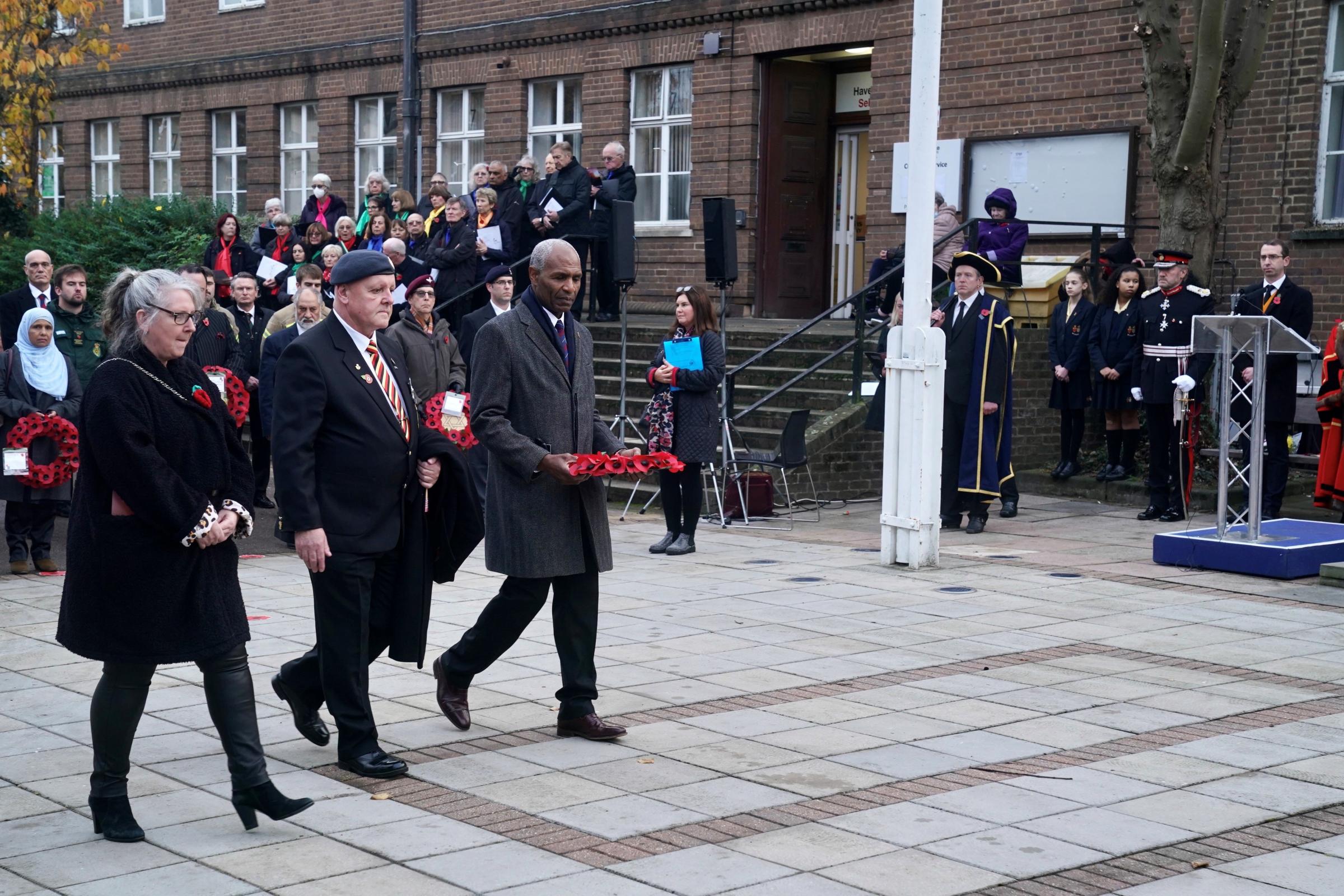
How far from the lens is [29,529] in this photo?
35.4ft

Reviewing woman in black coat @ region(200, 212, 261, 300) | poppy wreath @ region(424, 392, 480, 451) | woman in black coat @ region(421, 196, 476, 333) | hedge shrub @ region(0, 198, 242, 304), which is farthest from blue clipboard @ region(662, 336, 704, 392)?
hedge shrub @ region(0, 198, 242, 304)

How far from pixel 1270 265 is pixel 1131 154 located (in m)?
3.85

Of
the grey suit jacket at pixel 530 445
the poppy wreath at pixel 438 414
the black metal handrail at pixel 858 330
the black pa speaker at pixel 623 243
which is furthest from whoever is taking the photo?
the black metal handrail at pixel 858 330

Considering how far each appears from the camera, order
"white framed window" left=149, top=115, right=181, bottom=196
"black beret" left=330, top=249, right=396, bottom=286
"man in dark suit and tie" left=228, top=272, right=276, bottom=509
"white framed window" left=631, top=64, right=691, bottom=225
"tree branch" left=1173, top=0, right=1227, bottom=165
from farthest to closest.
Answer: "white framed window" left=149, top=115, right=181, bottom=196 < "white framed window" left=631, top=64, right=691, bottom=225 < "man in dark suit and tie" left=228, top=272, right=276, bottom=509 < "tree branch" left=1173, top=0, right=1227, bottom=165 < "black beret" left=330, top=249, right=396, bottom=286

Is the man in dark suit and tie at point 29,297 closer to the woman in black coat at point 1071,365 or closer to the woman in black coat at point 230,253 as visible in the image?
the woman in black coat at point 230,253

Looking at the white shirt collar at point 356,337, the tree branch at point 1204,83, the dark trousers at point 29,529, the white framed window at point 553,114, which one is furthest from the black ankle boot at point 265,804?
the white framed window at point 553,114

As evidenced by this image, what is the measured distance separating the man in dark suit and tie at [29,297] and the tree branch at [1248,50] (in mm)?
10051

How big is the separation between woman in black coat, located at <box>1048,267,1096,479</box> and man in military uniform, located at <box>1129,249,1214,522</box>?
108cm

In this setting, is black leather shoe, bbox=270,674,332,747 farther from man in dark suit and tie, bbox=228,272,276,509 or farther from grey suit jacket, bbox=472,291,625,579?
man in dark suit and tie, bbox=228,272,276,509

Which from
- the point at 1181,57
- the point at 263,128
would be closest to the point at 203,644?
the point at 1181,57

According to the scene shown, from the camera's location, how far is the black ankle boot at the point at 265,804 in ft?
17.2

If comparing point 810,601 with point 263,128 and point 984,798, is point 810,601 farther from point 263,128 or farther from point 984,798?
point 263,128

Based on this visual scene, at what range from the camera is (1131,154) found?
16562mm

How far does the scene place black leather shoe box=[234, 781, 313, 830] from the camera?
525cm
